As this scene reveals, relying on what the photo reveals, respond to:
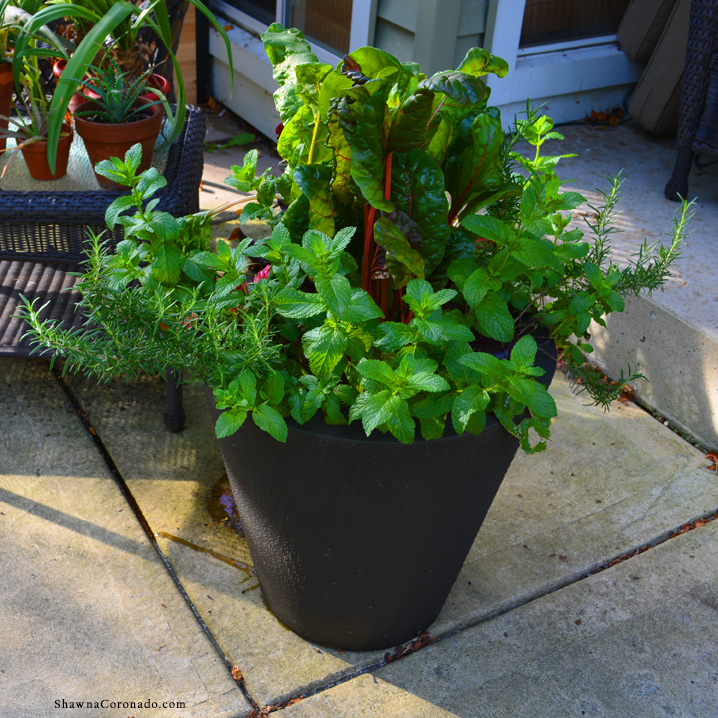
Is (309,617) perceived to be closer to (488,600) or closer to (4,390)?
(488,600)

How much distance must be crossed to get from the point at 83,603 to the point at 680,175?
257 centimetres

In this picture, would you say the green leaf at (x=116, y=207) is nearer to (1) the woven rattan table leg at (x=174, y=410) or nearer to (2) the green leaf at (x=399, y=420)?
(2) the green leaf at (x=399, y=420)

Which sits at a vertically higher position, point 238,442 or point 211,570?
point 238,442

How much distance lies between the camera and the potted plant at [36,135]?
215 cm

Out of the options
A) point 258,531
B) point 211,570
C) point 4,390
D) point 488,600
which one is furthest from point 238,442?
point 4,390

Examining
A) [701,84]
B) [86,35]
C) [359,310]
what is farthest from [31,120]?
[701,84]

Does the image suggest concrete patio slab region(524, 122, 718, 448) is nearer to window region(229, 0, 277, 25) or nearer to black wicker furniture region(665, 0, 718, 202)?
black wicker furniture region(665, 0, 718, 202)

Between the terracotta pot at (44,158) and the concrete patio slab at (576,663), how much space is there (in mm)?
1620

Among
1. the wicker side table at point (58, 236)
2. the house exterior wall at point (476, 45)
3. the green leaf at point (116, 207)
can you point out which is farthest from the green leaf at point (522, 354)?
the house exterior wall at point (476, 45)

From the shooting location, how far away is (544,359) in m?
1.50

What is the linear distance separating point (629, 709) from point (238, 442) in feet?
3.40

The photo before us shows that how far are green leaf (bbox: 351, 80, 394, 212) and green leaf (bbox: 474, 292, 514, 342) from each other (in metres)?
0.24

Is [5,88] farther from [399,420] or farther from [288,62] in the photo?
[399,420]

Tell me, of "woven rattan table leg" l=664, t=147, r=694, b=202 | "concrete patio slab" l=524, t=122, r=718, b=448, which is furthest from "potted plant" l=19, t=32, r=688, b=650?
"woven rattan table leg" l=664, t=147, r=694, b=202
